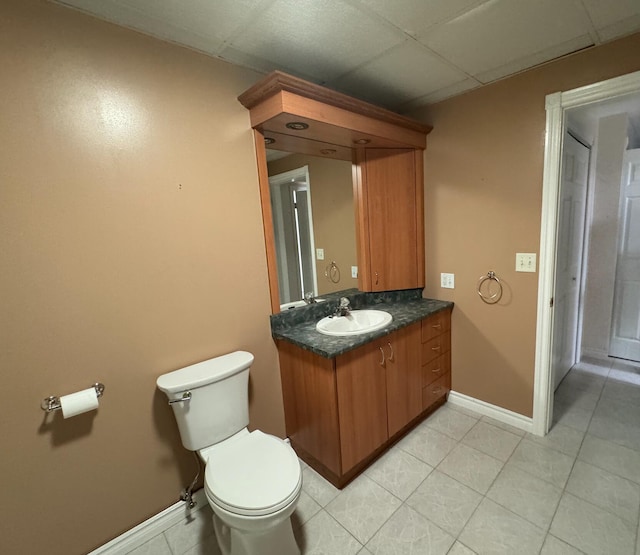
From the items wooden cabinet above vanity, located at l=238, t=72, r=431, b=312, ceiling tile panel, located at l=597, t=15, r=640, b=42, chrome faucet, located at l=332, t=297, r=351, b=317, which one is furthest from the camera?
chrome faucet, located at l=332, t=297, r=351, b=317

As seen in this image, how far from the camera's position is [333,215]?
221cm

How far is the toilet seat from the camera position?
1.10 metres

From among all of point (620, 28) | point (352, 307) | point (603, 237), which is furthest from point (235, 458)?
point (603, 237)

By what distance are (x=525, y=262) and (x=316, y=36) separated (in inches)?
68.2

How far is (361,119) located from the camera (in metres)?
1.73

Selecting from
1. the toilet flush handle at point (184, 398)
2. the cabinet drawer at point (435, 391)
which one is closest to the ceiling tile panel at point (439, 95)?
the cabinet drawer at point (435, 391)

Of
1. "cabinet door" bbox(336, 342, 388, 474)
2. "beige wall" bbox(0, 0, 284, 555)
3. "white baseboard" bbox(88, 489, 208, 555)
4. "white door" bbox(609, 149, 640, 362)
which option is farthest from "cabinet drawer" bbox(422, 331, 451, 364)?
"white door" bbox(609, 149, 640, 362)

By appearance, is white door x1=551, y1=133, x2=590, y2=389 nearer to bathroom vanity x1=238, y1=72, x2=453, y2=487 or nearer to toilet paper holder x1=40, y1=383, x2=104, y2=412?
bathroom vanity x1=238, y1=72, x2=453, y2=487

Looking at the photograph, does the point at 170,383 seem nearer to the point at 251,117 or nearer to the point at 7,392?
the point at 7,392

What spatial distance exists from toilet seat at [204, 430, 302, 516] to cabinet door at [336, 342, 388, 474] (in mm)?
398

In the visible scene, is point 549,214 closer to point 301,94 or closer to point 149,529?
point 301,94

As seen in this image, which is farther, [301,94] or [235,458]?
[301,94]

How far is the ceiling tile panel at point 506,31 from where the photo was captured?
125 centimetres

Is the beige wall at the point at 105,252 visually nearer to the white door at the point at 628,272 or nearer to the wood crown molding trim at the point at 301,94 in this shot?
the wood crown molding trim at the point at 301,94
